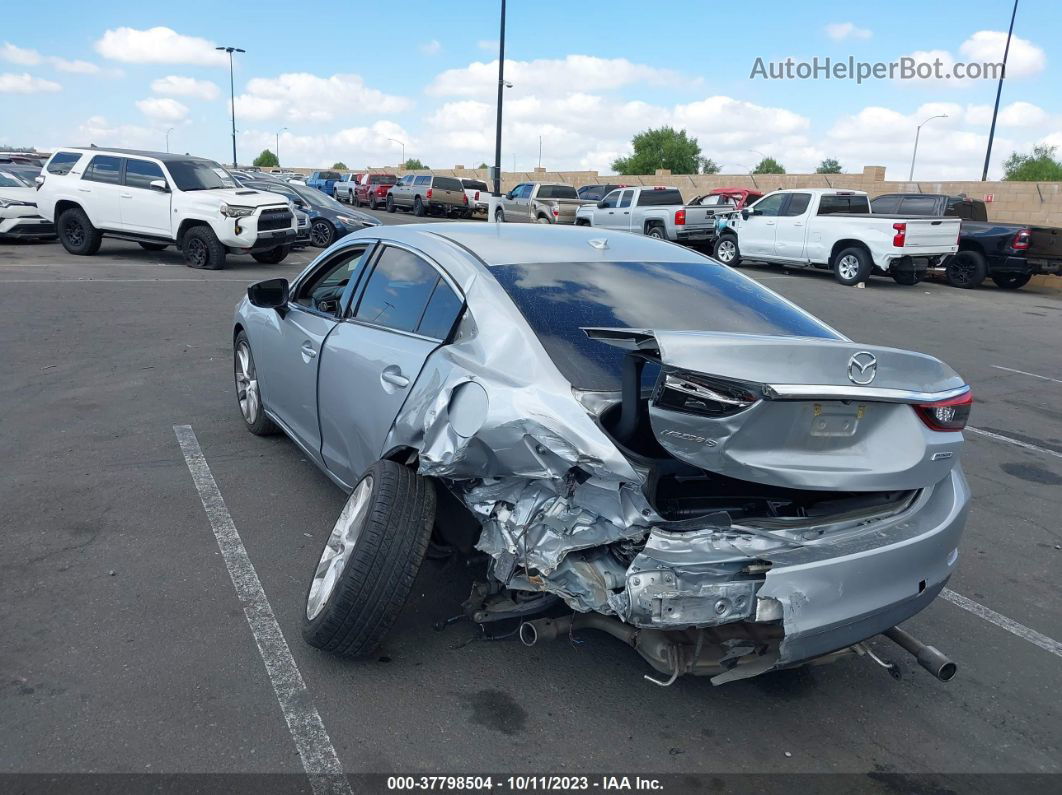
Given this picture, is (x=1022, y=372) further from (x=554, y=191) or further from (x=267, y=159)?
(x=267, y=159)

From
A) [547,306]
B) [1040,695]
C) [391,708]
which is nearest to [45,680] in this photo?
[391,708]

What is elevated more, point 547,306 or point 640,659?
point 547,306

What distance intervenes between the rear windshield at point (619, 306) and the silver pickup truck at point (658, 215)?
63.2 feet

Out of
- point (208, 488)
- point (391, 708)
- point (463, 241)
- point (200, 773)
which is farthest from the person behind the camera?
point (208, 488)

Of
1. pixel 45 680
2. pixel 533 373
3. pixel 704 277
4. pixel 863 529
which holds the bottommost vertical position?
pixel 45 680

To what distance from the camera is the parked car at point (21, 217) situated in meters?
18.1

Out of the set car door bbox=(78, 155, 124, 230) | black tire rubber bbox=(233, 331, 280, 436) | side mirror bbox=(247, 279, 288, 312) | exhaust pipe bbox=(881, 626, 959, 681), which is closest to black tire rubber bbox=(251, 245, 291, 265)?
car door bbox=(78, 155, 124, 230)

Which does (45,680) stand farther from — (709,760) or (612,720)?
(709,760)

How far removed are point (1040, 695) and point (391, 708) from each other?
2542mm

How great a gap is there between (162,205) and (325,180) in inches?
1311

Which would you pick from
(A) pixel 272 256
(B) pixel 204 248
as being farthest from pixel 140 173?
(A) pixel 272 256

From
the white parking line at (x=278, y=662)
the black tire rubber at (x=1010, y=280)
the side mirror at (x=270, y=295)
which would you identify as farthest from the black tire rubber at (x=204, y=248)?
the black tire rubber at (x=1010, y=280)

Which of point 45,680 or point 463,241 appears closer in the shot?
point 45,680

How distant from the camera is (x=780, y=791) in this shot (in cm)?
284
